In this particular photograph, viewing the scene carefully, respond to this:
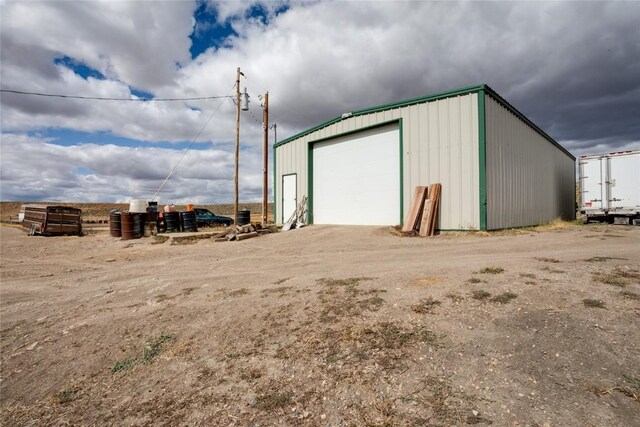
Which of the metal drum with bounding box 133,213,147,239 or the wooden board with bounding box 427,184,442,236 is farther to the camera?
the metal drum with bounding box 133,213,147,239

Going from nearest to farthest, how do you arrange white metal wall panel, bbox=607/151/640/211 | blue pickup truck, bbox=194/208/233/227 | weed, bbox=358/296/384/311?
weed, bbox=358/296/384/311 < white metal wall panel, bbox=607/151/640/211 < blue pickup truck, bbox=194/208/233/227

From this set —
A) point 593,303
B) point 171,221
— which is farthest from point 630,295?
point 171,221

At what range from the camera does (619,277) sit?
16.3 feet

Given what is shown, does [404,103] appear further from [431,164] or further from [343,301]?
[343,301]

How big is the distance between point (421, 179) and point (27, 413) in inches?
474

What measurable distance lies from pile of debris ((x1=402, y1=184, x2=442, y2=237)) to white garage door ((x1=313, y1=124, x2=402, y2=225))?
1196 millimetres

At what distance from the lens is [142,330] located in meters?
5.23

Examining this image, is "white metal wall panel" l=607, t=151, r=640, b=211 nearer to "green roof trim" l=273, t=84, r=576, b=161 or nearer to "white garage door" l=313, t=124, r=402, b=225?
"green roof trim" l=273, t=84, r=576, b=161

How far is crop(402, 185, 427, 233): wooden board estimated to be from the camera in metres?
12.1

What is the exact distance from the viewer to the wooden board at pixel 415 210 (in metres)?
12.1

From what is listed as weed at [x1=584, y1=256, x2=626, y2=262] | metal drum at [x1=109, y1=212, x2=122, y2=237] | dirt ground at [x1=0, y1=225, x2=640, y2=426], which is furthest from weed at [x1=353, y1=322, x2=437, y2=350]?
metal drum at [x1=109, y1=212, x2=122, y2=237]

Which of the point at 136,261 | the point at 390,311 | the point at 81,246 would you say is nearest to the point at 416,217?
the point at 390,311

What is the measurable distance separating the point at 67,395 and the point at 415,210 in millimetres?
10736

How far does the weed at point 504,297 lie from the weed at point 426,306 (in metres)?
0.74
